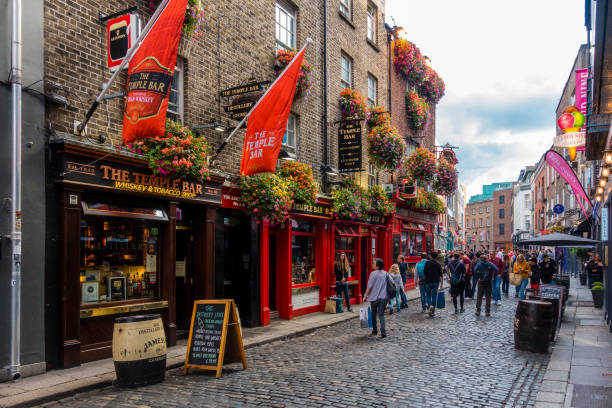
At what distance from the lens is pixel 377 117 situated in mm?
19219

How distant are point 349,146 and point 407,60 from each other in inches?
339

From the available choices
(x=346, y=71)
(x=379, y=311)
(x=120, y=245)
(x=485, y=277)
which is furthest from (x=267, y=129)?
(x=346, y=71)

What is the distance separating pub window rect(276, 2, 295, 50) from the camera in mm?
14781

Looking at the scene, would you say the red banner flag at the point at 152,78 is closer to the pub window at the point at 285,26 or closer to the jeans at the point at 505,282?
the pub window at the point at 285,26

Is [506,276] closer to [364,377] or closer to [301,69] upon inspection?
[301,69]

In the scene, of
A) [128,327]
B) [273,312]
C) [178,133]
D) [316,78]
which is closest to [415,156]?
[316,78]

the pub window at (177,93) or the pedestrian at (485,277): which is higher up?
the pub window at (177,93)

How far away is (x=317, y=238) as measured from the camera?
1625cm

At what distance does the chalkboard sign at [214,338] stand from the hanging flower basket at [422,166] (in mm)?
15671

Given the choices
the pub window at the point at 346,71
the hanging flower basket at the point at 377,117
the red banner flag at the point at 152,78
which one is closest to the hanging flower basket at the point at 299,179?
the pub window at the point at 346,71

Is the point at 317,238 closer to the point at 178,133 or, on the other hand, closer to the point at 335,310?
the point at 335,310

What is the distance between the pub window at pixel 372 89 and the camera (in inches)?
828

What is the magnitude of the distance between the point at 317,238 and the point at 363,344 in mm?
6011

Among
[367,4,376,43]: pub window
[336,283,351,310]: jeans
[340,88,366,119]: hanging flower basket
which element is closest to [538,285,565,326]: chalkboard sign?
[336,283,351,310]: jeans
